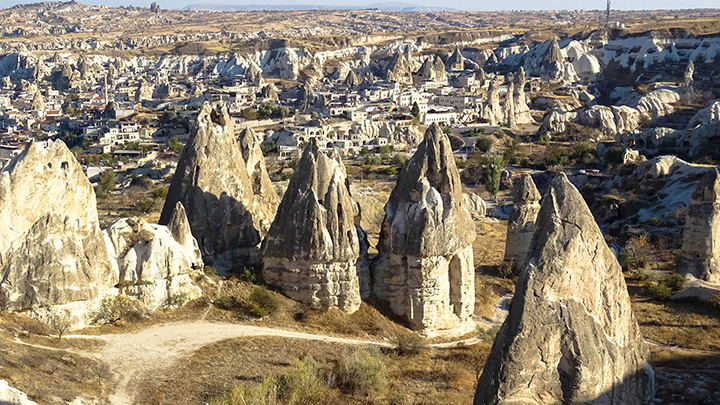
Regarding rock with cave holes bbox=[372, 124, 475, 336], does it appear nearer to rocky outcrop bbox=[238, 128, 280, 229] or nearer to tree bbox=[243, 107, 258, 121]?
rocky outcrop bbox=[238, 128, 280, 229]

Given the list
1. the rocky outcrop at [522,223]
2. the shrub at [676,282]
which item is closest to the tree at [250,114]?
the rocky outcrop at [522,223]

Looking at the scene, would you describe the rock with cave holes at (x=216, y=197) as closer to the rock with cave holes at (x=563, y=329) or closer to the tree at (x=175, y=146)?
the rock with cave holes at (x=563, y=329)

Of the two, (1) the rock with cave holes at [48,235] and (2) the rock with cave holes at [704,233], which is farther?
(2) the rock with cave holes at [704,233]

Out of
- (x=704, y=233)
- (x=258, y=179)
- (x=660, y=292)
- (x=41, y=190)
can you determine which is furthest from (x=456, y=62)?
(x=41, y=190)

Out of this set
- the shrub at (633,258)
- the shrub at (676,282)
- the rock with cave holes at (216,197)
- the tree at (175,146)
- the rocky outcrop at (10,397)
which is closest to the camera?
the rocky outcrop at (10,397)

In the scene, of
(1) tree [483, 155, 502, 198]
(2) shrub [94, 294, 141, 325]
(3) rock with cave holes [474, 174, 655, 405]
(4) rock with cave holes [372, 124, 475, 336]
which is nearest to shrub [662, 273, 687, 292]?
(4) rock with cave holes [372, 124, 475, 336]
